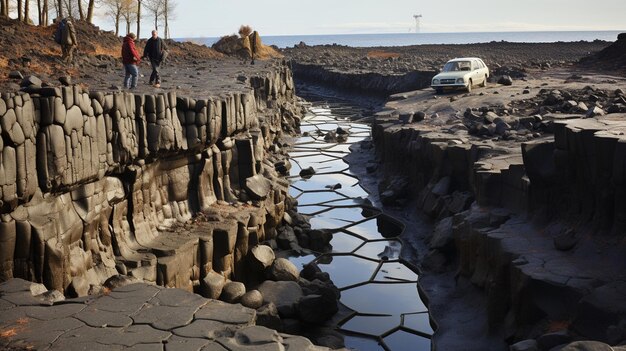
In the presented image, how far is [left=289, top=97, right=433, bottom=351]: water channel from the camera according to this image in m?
10.3

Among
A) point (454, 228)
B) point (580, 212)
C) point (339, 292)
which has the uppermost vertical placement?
point (580, 212)

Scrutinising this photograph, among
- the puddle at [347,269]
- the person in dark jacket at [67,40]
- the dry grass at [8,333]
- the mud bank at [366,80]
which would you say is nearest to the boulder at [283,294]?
the puddle at [347,269]

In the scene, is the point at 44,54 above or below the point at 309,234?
above

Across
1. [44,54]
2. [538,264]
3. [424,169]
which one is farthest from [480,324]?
[44,54]

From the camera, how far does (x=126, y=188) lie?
10.2m

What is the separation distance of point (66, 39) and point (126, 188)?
33.7ft

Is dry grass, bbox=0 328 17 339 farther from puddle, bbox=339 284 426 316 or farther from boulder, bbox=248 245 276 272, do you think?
puddle, bbox=339 284 426 316

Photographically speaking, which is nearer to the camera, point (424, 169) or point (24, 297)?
point (24, 297)

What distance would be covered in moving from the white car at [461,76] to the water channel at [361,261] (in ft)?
16.8

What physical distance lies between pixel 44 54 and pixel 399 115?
35.1ft

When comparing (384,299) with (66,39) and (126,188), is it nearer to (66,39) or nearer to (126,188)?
(126,188)

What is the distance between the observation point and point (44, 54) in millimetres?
20203

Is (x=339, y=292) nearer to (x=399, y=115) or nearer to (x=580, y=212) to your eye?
(x=580, y=212)

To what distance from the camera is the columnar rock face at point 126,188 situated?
7.86m
